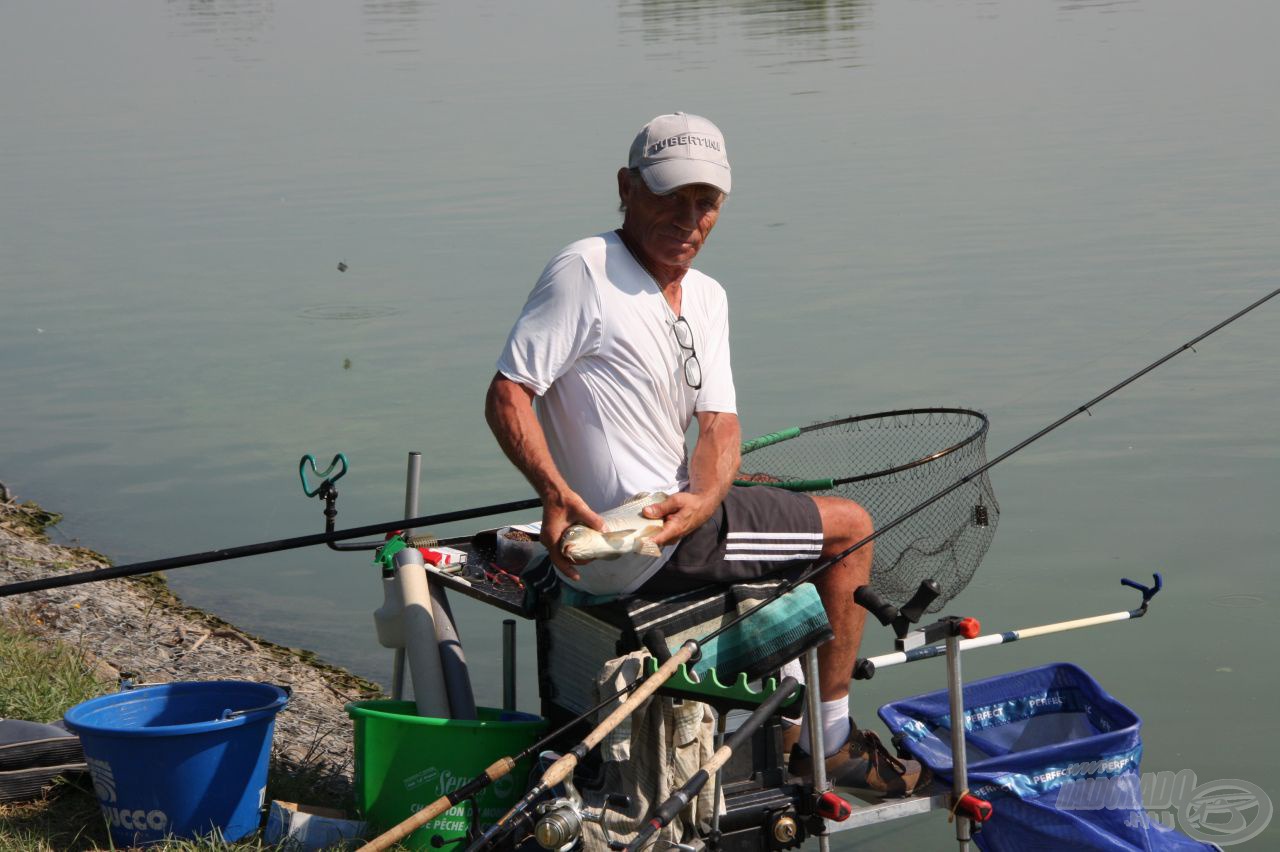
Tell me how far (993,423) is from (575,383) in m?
4.42

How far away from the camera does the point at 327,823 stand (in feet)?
11.1

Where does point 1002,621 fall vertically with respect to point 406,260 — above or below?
below

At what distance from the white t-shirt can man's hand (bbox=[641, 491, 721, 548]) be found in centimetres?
7

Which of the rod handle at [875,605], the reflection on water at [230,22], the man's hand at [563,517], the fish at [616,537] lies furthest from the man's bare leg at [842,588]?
the reflection on water at [230,22]

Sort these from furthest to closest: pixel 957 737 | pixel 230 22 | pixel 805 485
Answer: pixel 230 22 < pixel 805 485 < pixel 957 737

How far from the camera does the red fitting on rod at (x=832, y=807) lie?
3.21 meters

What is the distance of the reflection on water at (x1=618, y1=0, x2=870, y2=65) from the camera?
2275 cm

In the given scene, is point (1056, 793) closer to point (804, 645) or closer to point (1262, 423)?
point (804, 645)

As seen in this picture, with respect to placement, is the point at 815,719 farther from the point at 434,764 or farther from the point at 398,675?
the point at 398,675

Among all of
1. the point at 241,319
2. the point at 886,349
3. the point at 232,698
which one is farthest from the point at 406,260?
the point at 232,698

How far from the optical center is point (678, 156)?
10.6 ft

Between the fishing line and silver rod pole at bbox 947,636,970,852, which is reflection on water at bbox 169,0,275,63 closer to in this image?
the fishing line

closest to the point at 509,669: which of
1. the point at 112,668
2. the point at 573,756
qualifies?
the point at 573,756

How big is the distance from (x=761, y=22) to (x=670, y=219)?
2448 cm
